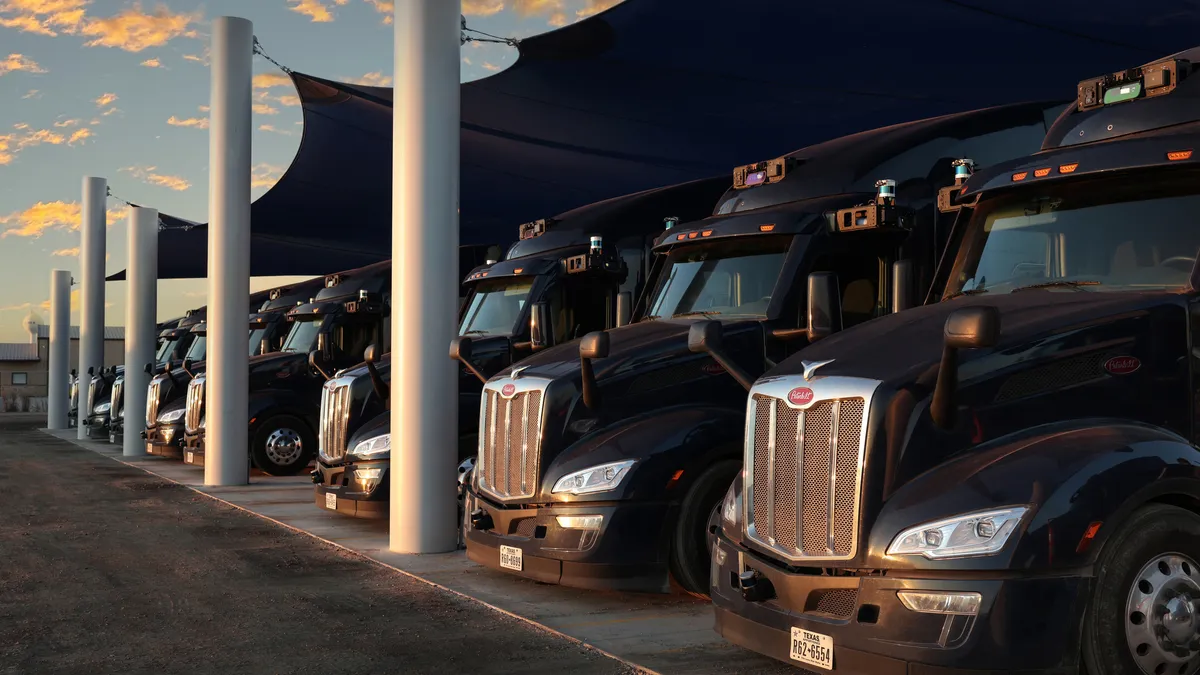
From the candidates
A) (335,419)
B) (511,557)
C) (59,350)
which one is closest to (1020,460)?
(511,557)

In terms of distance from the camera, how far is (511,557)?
26.0ft

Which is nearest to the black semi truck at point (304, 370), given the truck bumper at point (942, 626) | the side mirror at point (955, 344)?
the truck bumper at point (942, 626)

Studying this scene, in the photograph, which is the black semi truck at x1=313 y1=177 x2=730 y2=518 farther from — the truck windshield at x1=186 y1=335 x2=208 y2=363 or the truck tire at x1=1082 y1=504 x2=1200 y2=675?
the truck windshield at x1=186 y1=335 x2=208 y2=363

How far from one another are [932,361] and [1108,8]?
8.95 m

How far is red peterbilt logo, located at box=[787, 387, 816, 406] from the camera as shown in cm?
551

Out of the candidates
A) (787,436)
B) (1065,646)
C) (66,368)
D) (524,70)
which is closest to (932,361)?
(787,436)

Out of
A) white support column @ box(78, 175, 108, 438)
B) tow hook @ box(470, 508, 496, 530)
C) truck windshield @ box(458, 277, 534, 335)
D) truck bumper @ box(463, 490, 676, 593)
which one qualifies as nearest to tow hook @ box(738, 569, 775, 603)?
truck bumper @ box(463, 490, 676, 593)

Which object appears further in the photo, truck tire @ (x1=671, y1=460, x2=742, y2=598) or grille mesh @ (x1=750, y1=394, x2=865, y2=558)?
truck tire @ (x1=671, y1=460, x2=742, y2=598)

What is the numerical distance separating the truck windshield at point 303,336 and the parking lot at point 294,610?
17.5 feet

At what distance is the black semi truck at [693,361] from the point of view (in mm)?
7543

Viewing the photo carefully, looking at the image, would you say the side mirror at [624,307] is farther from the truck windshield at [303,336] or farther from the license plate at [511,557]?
the truck windshield at [303,336]

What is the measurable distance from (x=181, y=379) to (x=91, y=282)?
895cm

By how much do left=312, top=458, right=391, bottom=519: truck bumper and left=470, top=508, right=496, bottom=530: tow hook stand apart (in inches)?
111

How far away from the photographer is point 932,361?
216 inches
